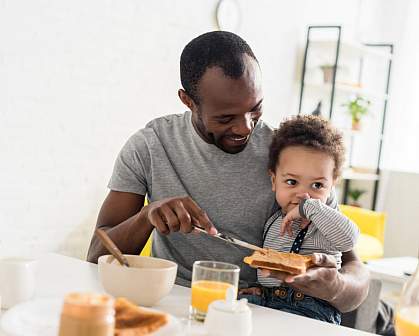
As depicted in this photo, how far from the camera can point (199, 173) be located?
2.00m

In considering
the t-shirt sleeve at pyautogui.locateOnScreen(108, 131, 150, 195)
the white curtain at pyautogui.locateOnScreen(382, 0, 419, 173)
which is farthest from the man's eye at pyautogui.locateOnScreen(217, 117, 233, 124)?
the white curtain at pyautogui.locateOnScreen(382, 0, 419, 173)

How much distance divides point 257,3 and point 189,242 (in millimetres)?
3555

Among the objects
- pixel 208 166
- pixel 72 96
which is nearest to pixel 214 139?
pixel 208 166

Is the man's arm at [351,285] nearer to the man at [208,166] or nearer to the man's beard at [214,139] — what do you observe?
the man at [208,166]

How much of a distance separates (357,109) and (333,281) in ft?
14.6

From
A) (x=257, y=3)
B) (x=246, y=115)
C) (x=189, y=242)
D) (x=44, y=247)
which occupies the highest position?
(x=257, y=3)

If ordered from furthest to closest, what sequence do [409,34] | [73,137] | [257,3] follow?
1. [409,34]
2. [257,3]
3. [73,137]

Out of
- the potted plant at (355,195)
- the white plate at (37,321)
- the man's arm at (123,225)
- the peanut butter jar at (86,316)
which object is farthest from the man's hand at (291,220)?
the potted plant at (355,195)

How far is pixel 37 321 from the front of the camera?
1166 millimetres

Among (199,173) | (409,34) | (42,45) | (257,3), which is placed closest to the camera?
(199,173)

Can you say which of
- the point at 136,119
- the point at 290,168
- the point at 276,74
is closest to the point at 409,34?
the point at 276,74

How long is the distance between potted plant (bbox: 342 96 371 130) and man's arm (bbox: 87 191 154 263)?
4.20 m

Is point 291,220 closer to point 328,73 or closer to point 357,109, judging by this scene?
point 328,73

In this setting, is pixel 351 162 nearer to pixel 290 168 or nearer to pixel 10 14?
pixel 10 14
